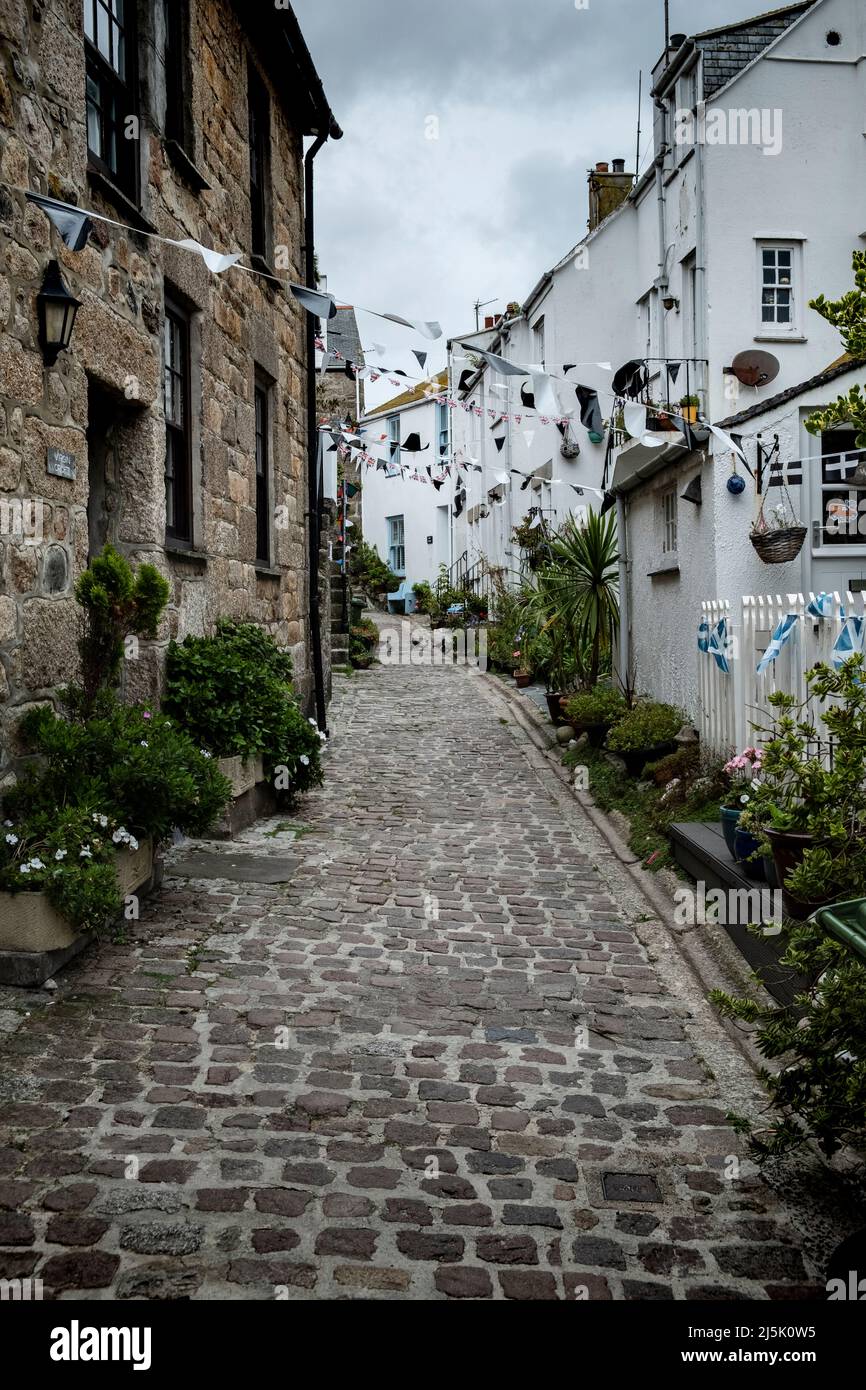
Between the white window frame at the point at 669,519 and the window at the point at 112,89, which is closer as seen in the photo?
the window at the point at 112,89

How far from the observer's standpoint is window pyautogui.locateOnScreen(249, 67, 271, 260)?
955cm

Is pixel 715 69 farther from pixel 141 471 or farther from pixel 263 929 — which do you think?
pixel 263 929

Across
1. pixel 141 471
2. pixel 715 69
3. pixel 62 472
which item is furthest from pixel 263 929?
pixel 715 69

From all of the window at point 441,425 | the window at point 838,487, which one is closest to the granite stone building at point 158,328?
the window at point 838,487

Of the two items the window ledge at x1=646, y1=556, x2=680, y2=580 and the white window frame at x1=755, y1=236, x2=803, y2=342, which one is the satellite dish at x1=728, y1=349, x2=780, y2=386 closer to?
the white window frame at x1=755, y1=236, x2=803, y2=342

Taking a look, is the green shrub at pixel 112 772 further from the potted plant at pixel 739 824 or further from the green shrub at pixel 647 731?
the green shrub at pixel 647 731

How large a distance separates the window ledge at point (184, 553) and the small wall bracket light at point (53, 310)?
2.03 metres

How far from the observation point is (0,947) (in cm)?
444

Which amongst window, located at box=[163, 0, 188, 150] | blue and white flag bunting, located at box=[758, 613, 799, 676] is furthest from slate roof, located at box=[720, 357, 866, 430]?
window, located at box=[163, 0, 188, 150]

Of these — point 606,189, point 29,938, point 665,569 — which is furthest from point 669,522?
point 606,189

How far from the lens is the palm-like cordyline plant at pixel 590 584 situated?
39.1 ft

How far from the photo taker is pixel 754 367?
38.1 feet

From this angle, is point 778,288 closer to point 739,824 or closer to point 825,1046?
point 739,824

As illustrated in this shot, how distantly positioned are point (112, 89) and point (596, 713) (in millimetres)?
6876
